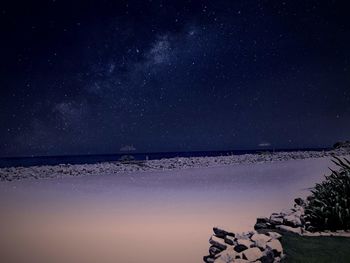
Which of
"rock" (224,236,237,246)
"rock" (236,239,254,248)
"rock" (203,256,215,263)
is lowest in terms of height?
"rock" (203,256,215,263)

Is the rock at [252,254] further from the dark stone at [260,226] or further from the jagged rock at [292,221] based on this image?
the jagged rock at [292,221]

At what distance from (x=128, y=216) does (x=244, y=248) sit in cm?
367

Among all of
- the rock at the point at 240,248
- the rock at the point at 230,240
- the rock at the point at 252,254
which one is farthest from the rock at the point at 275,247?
the rock at the point at 230,240

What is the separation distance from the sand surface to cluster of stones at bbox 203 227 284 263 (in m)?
0.33

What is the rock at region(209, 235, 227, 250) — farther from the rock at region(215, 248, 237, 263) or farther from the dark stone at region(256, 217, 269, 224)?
the dark stone at region(256, 217, 269, 224)

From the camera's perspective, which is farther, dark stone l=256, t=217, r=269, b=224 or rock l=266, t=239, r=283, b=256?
dark stone l=256, t=217, r=269, b=224

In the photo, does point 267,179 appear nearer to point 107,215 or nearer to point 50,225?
point 107,215

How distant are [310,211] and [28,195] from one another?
867 cm

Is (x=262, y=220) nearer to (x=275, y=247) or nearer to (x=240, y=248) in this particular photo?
(x=275, y=247)

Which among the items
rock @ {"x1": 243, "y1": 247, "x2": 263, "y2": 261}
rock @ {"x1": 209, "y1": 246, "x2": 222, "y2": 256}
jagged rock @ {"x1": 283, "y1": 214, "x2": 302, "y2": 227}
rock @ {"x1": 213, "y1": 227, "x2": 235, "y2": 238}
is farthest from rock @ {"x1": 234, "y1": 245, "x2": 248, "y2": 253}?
jagged rock @ {"x1": 283, "y1": 214, "x2": 302, "y2": 227}

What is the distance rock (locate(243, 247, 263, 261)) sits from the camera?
480 centimetres

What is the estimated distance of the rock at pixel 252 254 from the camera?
480 centimetres

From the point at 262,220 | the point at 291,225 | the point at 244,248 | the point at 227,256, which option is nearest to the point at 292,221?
the point at 291,225

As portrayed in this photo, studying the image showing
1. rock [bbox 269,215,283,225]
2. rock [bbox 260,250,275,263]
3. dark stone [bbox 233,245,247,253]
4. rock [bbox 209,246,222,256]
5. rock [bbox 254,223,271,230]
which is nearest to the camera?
rock [bbox 260,250,275,263]
